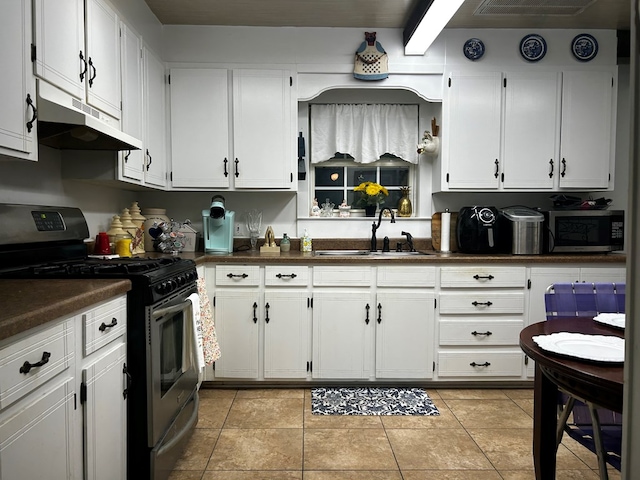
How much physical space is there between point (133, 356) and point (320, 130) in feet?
8.08

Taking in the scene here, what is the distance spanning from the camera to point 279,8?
9.46 feet

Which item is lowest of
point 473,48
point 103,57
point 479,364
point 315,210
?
Answer: point 479,364

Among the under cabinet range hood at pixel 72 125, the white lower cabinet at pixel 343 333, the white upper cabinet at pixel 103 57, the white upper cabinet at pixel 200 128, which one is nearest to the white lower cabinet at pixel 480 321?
the white lower cabinet at pixel 343 333

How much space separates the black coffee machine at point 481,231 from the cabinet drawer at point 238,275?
1520mm

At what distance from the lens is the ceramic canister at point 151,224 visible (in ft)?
9.76

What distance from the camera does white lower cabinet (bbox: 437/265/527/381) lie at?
2908mm

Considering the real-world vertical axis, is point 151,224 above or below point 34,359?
above

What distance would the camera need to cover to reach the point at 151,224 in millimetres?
3092

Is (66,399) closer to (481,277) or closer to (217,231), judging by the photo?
(217,231)

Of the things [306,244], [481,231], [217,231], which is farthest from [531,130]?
[217,231]

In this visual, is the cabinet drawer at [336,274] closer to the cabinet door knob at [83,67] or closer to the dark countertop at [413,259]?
the dark countertop at [413,259]

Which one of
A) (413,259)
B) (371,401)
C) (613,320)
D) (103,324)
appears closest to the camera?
(103,324)

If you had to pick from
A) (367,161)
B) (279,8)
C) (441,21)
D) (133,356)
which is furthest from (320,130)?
(133,356)

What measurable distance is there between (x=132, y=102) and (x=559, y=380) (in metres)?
2.58
